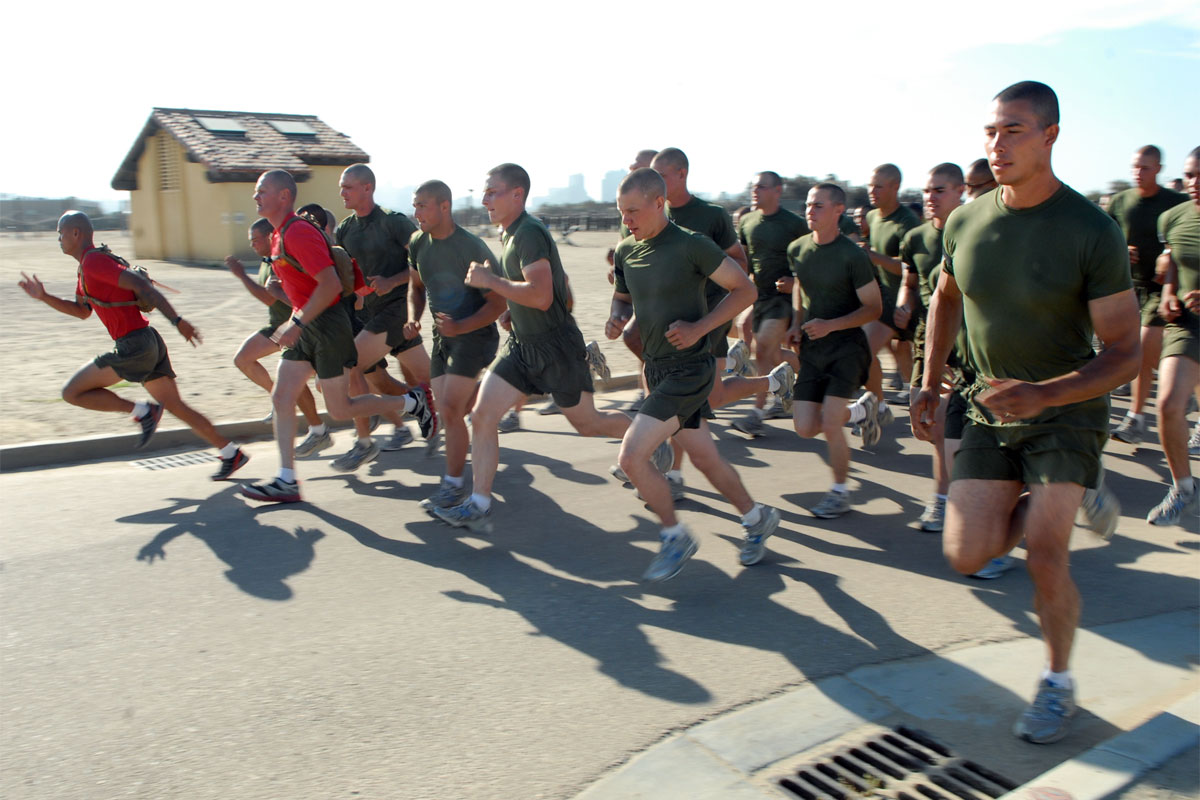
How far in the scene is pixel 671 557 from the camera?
4.80 metres

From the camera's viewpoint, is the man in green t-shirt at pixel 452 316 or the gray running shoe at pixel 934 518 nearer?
the gray running shoe at pixel 934 518

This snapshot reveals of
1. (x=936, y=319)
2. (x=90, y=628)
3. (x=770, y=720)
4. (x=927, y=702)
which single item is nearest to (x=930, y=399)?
(x=936, y=319)

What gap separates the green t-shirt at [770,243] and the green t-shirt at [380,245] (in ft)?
8.49

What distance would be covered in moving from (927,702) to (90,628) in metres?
3.46

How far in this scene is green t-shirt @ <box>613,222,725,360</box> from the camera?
478cm

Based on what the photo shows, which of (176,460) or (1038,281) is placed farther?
(176,460)

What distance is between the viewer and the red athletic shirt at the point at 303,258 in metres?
6.07

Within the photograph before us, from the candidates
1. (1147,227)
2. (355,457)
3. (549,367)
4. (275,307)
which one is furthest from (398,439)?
(1147,227)

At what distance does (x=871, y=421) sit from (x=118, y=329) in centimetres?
515

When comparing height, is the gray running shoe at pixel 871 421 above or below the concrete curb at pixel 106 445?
above

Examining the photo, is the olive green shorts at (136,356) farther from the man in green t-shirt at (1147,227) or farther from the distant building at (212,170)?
the distant building at (212,170)

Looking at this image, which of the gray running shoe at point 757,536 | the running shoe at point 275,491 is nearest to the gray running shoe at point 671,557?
the gray running shoe at point 757,536

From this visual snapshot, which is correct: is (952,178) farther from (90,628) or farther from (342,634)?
(90,628)

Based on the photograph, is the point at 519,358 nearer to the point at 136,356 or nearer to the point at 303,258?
the point at 303,258
